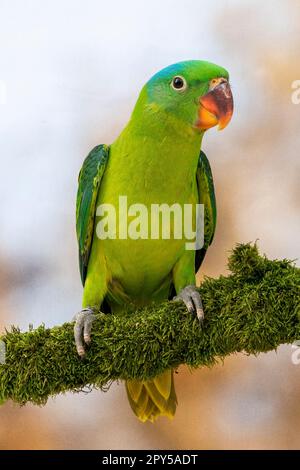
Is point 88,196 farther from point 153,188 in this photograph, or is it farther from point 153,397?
point 153,397

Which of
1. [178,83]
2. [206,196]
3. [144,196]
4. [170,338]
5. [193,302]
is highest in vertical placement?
[178,83]

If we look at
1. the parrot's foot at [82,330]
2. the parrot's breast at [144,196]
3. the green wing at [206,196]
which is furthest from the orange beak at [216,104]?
the parrot's foot at [82,330]

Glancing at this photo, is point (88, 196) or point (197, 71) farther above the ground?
point (197, 71)

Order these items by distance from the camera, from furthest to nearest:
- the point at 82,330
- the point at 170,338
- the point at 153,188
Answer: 1. the point at 153,188
2. the point at 82,330
3. the point at 170,338

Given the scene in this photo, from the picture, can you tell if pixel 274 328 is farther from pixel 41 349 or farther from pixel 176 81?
pixel 176 81

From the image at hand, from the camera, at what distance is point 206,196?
2420mm

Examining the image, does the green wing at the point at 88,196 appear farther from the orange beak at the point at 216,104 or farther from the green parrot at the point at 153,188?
the orange beak at the point at 216,104

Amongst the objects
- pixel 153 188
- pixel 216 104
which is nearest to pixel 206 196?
pixel 153 188

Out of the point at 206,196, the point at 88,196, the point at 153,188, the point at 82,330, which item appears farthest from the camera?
the point at 206,196

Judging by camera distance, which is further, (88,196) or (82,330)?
(88,196)

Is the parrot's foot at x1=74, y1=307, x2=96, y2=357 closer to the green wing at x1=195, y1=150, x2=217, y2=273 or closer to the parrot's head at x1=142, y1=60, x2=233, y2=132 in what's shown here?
the green wing at x1=195, y1=150, x2=217, y2=273

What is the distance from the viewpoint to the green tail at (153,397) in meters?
2.29

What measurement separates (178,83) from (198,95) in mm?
83
